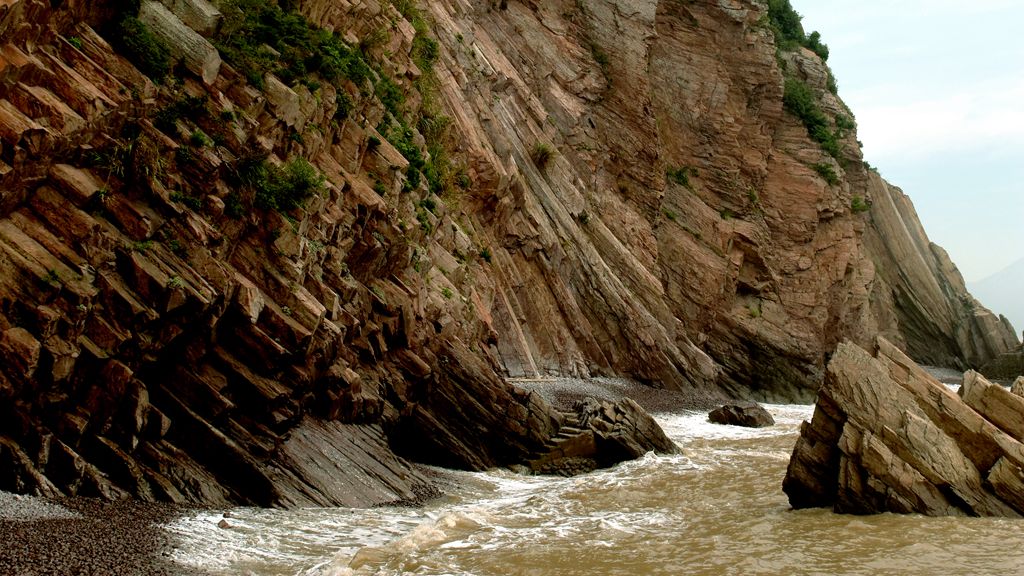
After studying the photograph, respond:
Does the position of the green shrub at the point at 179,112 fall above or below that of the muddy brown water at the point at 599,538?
above

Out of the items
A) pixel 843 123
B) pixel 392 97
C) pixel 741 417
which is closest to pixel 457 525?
pixel 392 97

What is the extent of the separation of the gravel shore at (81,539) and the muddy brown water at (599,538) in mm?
412

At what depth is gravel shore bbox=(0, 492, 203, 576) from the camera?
9906mm

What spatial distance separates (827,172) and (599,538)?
4788 cm

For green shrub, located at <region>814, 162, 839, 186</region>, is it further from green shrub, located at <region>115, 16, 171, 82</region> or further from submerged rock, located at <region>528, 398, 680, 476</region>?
green shrub, located at <region>115, 16, 171, 82</region>

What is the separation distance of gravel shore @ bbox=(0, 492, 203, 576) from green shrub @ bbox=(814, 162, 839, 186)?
2044 inches

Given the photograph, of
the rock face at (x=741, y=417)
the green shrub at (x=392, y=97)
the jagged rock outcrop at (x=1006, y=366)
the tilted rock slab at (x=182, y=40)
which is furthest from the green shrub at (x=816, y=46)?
the tilted rock slab at (x=182, y=40)

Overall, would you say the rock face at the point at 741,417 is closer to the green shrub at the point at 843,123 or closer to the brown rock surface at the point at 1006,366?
the green shrub at the point at 843,123

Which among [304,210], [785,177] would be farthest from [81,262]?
[785,177]

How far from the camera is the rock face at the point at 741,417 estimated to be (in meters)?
31.7

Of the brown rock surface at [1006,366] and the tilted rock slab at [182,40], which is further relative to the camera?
the brown rock surface at [1006,366]

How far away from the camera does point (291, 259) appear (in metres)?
17.2

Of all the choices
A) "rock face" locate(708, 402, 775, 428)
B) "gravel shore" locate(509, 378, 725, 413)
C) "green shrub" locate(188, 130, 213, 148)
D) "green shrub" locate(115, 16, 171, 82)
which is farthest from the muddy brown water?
"rock face" locate(708, 402, 775, 428)

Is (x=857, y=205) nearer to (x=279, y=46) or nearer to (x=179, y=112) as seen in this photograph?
(x=279, y=46)
